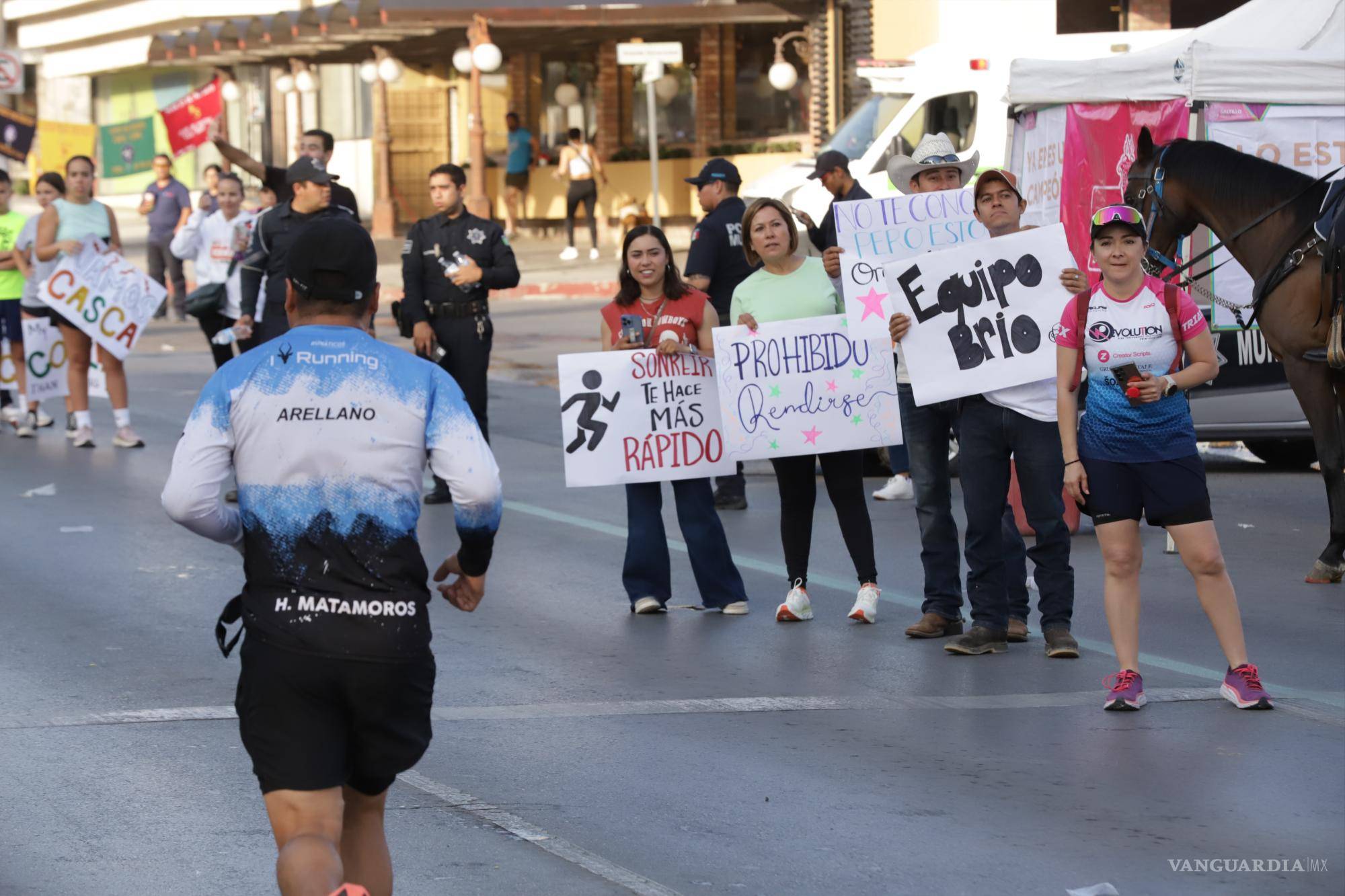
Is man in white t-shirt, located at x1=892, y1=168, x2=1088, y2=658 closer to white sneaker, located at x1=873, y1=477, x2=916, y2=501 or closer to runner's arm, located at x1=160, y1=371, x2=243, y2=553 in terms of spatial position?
white sneaker, located at x1=873, y1=477, x2=916, y2=501

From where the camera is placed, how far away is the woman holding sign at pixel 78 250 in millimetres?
14094

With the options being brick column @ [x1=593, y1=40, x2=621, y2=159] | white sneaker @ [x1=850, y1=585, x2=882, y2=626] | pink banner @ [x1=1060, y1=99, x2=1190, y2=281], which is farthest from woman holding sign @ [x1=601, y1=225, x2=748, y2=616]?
brick column @ [x1=593, y1=40, x2=621, y2=159]

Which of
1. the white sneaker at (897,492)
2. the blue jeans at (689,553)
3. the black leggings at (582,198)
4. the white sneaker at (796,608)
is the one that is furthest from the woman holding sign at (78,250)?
the black leggings at (582,198)

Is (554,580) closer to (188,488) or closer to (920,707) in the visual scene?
(920,707)

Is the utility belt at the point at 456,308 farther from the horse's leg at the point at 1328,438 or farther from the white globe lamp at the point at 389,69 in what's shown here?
the white globe lamp at the point at 389,69

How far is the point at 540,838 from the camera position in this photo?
18.2 ft

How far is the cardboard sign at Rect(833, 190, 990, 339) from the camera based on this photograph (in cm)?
876

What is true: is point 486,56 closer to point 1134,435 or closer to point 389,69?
point 389,69

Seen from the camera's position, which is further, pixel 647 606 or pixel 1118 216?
pixel 647 606

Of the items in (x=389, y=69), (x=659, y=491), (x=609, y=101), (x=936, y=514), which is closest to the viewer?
(x=936, y=514)

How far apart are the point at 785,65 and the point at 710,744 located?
2539 cm

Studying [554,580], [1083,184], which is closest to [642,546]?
[554,580]

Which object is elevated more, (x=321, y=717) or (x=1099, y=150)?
(x=1099, y=150)

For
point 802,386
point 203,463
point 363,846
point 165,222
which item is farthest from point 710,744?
point 165,222
